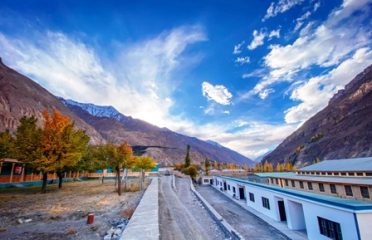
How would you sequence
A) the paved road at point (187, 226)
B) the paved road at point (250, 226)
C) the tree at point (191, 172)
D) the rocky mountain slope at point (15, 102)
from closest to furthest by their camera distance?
the paved road at point (187, 226) < the paved road at point (250, 226) < the tree at point (191, 172) < the rocky mountain slope at point (15, 102)

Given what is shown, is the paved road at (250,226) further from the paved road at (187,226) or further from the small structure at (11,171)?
the small structure at (11,171)

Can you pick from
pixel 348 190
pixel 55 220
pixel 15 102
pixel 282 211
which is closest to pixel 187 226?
pixel 282 211

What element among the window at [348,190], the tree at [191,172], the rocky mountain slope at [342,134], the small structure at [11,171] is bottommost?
the window at [348,190]

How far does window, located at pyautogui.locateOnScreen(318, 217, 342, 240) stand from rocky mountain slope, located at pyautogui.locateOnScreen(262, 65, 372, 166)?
82.3 meters

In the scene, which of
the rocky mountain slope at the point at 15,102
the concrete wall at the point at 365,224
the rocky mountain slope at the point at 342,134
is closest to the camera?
the concrete wall at the point at 365,224

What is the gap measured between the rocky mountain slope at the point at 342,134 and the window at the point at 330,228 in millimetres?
82282

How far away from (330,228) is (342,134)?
115m

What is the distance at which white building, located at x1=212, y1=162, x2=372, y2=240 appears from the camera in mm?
10508

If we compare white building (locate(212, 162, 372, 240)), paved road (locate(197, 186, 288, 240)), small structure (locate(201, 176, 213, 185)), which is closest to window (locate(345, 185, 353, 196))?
white building (locate(212, 162, 372, 240))

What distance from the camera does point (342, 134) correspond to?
341ft

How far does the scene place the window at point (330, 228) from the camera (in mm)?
11809

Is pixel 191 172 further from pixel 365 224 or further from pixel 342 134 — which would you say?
pixel 342 134

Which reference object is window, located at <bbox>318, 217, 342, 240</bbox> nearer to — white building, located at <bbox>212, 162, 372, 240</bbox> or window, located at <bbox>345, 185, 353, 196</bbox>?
white building, located at <bbox>212, 162, 372, 240</bbox>

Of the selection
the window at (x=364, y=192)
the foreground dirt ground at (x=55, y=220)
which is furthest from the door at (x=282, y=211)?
the foreground dirt ground at (x=55, y=220)
